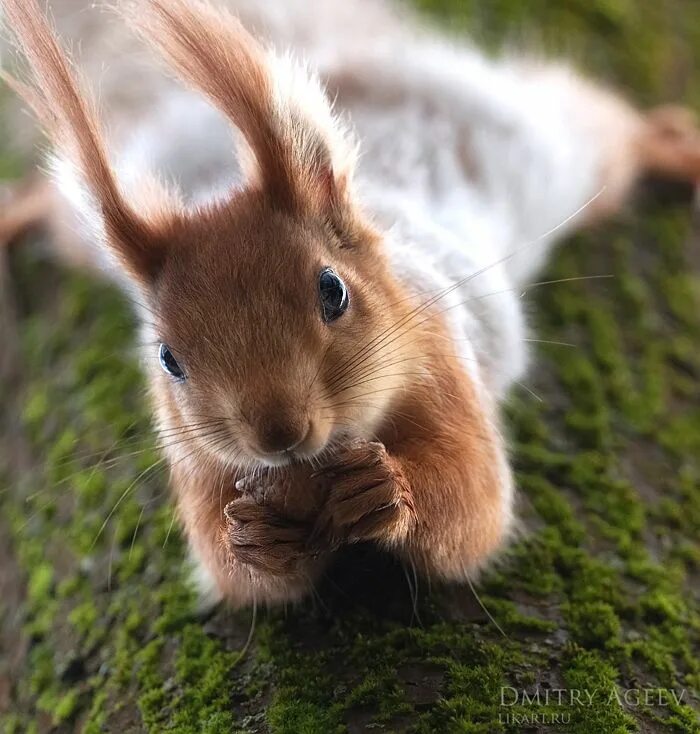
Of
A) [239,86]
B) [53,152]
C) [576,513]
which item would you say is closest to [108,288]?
[53,152]

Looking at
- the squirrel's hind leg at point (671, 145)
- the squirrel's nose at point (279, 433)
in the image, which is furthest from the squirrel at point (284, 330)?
the squirrel's hind leg at point (671, 145)

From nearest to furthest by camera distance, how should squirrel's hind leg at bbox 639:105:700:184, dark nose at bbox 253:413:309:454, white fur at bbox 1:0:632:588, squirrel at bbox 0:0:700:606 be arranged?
dark nose at bbox 253:413:309:454, squirrel at bbox 0:0:700:606, white fur at bbox 1:0:632:588, squirrel's hind leg at bbox 639:105:700:184

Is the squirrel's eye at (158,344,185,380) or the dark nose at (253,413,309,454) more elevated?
the squirrel's eye at (158,344,185,380)

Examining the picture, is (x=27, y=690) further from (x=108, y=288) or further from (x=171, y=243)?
(x=108, y=288)

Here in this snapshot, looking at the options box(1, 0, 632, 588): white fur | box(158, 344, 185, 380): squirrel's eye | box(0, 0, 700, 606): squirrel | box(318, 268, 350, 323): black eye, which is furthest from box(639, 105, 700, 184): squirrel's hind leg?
box(158, 344, 185, 380): squirrel's eye

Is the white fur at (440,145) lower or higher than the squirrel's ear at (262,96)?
lower

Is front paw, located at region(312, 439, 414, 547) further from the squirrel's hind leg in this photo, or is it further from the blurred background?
the squirrel's hind leg

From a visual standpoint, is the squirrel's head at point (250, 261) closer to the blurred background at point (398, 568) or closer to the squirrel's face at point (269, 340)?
the squirrel's face at point (269, 340)
